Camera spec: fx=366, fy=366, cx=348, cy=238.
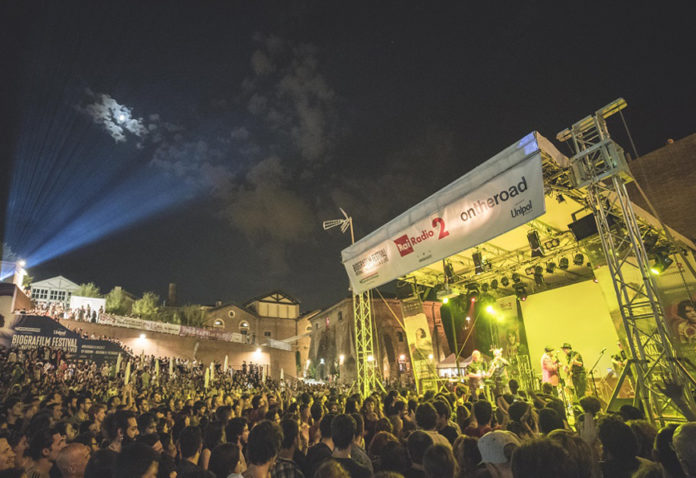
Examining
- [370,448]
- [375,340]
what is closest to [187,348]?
[375,340]

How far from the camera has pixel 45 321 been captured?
70.1ft

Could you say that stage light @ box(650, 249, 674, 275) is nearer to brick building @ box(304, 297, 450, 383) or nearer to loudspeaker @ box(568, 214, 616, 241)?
loudspeaker @ box(568, 214, 616, 241)

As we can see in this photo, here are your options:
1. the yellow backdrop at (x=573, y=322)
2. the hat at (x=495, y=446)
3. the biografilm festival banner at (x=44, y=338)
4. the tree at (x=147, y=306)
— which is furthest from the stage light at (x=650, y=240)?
the tree at (x=147, y=306)

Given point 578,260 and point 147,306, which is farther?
point 147,306

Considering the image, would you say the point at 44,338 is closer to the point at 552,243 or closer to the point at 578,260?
the point at 552,243

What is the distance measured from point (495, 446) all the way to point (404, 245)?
7668 mm

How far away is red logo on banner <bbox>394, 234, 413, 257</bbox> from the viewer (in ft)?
33.7

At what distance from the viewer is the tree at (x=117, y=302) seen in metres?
42.7

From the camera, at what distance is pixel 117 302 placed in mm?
43656

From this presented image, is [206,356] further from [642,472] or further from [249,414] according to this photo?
[642,472]

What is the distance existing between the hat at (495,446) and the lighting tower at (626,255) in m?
5.36

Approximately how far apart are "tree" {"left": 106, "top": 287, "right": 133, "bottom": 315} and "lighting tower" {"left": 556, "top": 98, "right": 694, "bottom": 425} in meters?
47.8

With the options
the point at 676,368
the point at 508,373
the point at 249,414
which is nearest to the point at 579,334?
the point at 508,373

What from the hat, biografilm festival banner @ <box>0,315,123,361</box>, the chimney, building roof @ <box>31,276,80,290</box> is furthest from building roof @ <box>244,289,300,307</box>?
the hat
